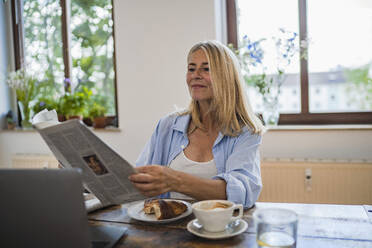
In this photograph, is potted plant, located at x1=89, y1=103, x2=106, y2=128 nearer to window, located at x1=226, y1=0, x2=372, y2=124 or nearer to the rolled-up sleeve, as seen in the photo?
window, located at x1=226, y1=0, x2=372, y2=124

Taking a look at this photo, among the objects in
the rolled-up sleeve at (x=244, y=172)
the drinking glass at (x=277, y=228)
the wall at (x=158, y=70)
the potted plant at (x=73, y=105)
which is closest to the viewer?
the drinking glass at (x=277, y=228)

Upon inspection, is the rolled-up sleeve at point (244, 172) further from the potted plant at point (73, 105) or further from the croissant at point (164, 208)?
the potted plant at point (73, 105)

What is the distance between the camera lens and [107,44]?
3412 mm

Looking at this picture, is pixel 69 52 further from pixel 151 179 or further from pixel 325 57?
pixel 151 179

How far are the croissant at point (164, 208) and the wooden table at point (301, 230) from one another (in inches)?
1.1

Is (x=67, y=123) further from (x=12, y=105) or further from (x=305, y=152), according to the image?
(x=12, y=105)

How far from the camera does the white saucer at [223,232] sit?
952 millimetres

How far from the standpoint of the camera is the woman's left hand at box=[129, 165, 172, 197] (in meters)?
1.07

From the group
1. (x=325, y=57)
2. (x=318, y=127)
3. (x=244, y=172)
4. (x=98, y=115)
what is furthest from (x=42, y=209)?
(x=98, y=115)

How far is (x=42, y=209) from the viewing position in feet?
2.32

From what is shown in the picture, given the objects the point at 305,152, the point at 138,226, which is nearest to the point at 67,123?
the point at 138,226

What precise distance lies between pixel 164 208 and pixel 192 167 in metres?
0.48

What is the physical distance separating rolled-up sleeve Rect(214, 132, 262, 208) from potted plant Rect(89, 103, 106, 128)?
199 cm

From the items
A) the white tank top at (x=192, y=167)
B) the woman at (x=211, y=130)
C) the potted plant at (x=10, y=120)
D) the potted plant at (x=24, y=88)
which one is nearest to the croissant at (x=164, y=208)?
the woman at (x=211, y=130)
